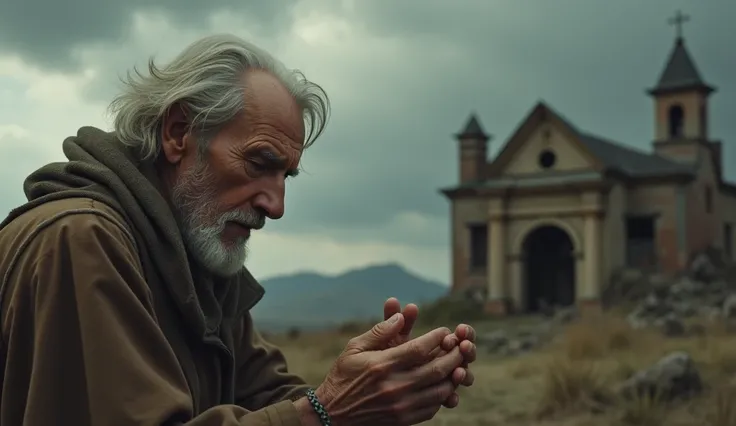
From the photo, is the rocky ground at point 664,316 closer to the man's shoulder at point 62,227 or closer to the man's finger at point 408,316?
the man's finger at point 408,316

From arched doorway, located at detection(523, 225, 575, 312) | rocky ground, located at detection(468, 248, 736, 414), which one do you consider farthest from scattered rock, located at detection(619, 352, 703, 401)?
arched doorway, located at detection(523, 225, 575, 312)

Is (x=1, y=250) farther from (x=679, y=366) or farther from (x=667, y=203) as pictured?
(x=667, y=203)

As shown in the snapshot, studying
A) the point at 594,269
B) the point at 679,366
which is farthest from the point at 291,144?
the point at 594,269

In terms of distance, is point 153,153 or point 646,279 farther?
point 646,279

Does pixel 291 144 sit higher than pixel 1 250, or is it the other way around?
pixel 291 144

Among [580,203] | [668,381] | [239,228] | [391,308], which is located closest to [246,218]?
[239,228]

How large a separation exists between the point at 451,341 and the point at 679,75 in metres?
29.9

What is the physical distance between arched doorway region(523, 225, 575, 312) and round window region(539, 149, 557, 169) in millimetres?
1794

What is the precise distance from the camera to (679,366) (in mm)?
10375

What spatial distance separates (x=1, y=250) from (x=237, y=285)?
2.70ft

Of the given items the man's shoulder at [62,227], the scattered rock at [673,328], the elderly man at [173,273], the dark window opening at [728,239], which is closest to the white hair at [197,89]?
the elderly man at [173,273]

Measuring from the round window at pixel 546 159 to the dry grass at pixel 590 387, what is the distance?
1346cm

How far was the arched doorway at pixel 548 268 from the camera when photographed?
2925cm

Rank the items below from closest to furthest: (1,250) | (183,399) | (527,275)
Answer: (183,399), (1,250), (527,275)
